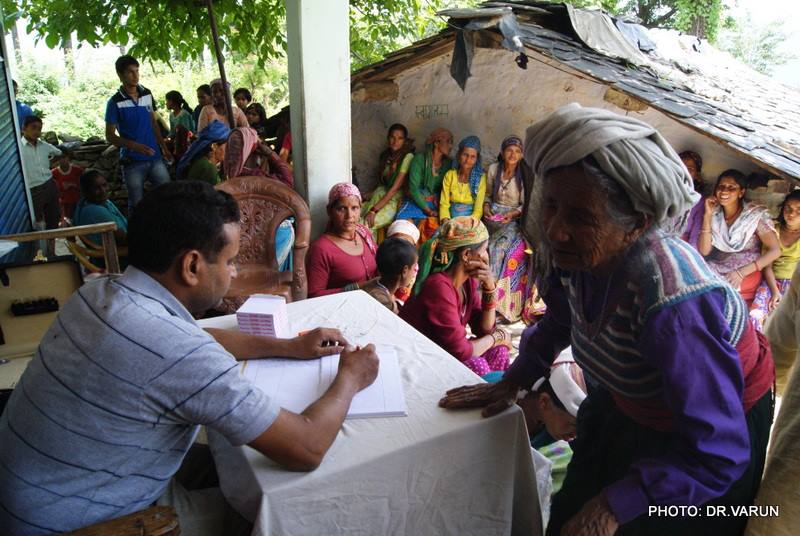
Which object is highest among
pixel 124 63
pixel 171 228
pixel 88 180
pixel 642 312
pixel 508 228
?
pixel 124 63

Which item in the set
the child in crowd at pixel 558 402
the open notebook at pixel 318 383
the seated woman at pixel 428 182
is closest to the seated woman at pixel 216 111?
the seated woman at pixel 428 182

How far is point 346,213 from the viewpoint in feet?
11.3

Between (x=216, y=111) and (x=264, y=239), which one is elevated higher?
(x=216, y=111)

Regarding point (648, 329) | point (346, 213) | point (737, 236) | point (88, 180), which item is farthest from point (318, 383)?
point (737, 236)

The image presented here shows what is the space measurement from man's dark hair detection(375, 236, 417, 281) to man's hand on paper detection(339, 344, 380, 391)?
131cm

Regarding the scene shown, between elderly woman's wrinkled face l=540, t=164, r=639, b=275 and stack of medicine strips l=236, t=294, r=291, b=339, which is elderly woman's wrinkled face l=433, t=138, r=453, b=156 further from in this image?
elderly woman's wrinkled face l=540, t=164, r=639, b=275

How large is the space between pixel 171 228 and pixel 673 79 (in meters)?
5.62

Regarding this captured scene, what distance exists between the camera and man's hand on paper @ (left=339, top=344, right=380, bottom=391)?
4.91 ft

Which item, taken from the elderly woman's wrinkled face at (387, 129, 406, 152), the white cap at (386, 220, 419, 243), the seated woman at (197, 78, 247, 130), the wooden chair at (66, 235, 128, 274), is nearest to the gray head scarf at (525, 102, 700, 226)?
the white cap at (386, 220, 419, 243)

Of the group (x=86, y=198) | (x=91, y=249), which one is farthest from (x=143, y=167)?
(x=91, y=249)

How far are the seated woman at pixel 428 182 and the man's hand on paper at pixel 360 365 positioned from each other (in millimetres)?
4171

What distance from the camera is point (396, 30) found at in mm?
7098

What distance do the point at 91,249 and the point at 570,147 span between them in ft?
13.9

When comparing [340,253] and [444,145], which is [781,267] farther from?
[340,253]
